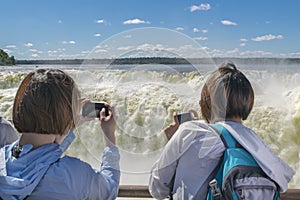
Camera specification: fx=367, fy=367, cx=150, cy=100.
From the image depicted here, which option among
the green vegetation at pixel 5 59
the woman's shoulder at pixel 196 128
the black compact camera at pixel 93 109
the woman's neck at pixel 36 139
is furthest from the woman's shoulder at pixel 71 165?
the green vegetation at pixel 5 59

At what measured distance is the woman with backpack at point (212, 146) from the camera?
0.91m

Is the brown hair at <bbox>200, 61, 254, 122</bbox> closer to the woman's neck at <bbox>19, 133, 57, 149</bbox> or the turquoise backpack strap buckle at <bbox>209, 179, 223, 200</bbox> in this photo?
the turquoise backpack strap buckle at <bbox>209, 179, 223, 200</bbox>

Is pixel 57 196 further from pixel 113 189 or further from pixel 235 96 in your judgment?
pixel 235 96

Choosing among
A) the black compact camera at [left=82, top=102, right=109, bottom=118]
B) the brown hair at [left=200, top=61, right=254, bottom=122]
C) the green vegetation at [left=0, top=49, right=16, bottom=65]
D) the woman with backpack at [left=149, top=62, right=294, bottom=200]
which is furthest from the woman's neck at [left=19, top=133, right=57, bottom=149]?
the green vegetation at [left=0, top=49, right=16, bottom=65]

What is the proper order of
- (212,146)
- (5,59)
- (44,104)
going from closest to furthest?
(44,104) → (212,146) → (5,59)

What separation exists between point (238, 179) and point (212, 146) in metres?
0.10

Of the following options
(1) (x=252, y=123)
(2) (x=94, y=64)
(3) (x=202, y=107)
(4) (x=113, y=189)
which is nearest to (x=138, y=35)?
(2) (x=94, y=64)

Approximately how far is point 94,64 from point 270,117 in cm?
406

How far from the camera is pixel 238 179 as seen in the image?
86 cm

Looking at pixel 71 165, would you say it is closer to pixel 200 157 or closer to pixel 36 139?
pixel 36 139

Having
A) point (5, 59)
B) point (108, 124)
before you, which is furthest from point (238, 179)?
point (5, 59)

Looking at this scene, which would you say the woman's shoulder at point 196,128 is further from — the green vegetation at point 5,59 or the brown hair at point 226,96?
the green vegetation at point 5,59

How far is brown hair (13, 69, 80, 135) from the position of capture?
0.80 m

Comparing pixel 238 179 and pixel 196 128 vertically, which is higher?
pixel 196 128
